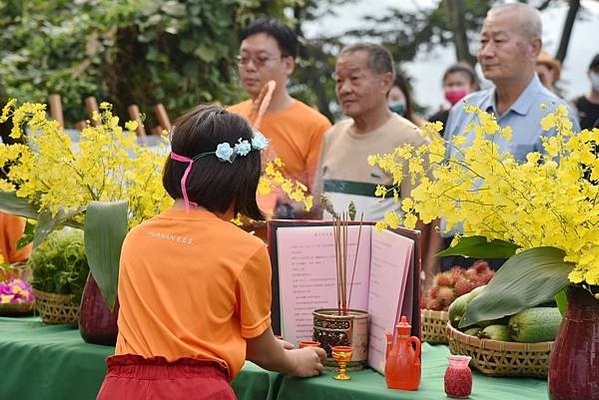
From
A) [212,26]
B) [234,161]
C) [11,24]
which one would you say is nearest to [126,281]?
[234,161]

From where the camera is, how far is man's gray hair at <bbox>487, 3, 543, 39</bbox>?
4.04 m

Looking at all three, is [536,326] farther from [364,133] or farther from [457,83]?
[457,83]

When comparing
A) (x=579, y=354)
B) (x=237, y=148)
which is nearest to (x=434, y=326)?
(x=579, y=354)

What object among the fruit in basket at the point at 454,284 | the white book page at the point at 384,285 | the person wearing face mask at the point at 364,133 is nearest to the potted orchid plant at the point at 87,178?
A: the white book page at the point at 384,285

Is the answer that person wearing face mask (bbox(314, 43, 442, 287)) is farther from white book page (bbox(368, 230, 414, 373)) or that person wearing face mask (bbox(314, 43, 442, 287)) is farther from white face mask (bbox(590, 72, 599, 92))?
white face mask (bbox(590, 72, 599, 92))

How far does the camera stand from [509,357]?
2555 mm

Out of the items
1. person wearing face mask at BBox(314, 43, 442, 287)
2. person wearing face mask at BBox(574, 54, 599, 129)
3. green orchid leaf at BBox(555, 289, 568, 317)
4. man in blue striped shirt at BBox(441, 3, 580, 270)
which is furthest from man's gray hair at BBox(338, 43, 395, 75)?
green orchid leaf at BBox(555, 289, 568, 317)

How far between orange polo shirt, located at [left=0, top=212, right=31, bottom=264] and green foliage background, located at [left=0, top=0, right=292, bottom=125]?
3.28 meters

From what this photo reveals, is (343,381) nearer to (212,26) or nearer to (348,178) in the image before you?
(348,178)

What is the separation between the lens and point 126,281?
2455mm

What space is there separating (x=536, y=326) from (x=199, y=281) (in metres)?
0.76

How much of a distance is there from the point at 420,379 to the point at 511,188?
51 cm

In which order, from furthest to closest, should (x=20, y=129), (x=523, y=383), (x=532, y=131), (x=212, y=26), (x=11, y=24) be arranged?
(x=11, y=24) < (x=212, y=26) < (x=532, y=131) < (x=20, y=129) < (x=523, y=383)

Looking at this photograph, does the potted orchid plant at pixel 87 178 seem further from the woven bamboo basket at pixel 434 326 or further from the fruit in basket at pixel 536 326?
the fruit in basket at pixel 536 326
